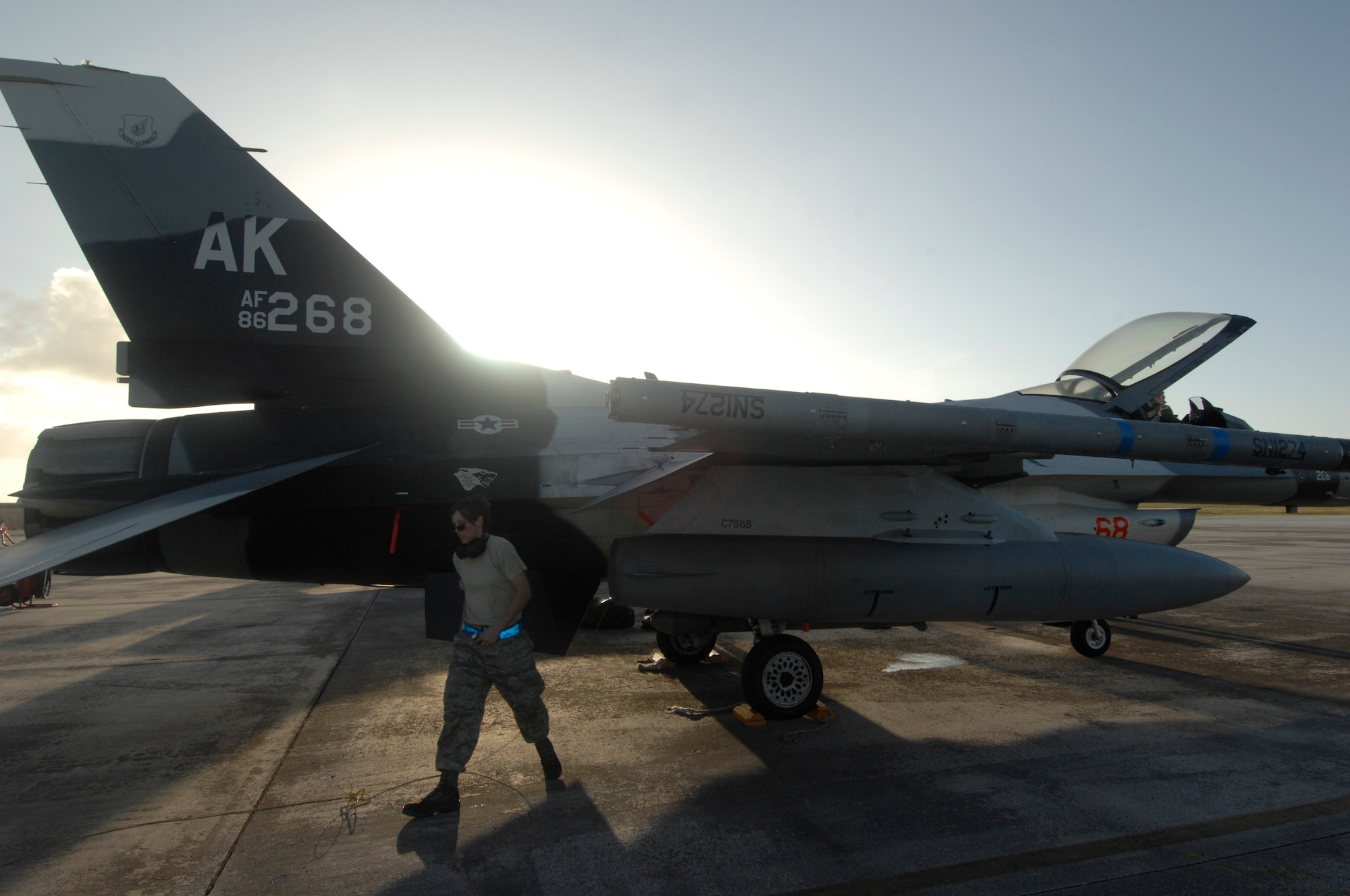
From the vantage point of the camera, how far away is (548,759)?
14.7ft

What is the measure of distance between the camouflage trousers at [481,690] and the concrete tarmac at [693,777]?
387mm

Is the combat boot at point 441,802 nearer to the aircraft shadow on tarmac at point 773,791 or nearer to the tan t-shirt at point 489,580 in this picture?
the aircraft shadow on tarmac at point 773,791

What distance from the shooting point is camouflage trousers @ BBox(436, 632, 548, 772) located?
4258mm

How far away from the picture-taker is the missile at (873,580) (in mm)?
5652

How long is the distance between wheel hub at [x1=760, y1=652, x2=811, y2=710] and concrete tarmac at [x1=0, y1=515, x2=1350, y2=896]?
0.21 meters

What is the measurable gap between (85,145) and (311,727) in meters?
4.77

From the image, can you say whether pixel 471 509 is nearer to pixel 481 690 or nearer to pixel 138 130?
pixel 481 690

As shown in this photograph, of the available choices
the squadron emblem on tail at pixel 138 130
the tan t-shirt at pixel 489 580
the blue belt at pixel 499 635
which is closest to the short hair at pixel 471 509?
the tan t-shirt at pixel 489 580

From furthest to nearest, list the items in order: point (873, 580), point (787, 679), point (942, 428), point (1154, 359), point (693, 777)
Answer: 1. point (1154, 359)
2. point (787, 679)
3. point (873, 580)
4. point (693, 777)
5. point (942, 428)

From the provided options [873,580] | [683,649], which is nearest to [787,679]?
[873,580]

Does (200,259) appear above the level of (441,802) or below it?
above

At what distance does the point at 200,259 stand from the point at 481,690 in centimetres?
405

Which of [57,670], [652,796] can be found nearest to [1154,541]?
[652,796]

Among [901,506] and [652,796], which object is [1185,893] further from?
[901,506]
